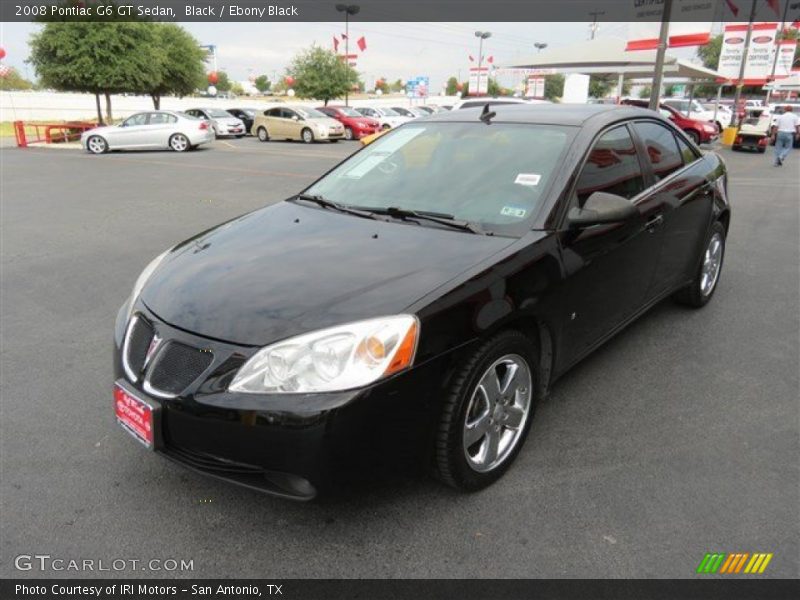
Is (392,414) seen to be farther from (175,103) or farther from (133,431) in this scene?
(175,103)

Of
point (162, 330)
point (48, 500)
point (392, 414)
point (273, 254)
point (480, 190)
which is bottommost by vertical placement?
point (48, 500)

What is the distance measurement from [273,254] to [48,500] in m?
1.45

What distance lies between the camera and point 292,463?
2.10 meters

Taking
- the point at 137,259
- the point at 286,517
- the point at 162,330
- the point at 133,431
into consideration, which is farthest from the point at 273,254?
the point at 137,259

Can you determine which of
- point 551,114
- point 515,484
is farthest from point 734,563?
point 551,114

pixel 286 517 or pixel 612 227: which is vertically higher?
pixel 612 227

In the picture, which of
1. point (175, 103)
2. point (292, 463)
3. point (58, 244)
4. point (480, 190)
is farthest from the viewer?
point (175, 103)

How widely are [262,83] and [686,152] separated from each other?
146m

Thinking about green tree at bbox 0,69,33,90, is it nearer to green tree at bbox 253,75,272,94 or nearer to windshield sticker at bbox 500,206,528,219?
green tree at bbox 253,75,272,94

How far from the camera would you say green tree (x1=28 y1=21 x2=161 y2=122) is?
80.4 feet

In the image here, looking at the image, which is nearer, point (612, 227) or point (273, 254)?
point (273, 254)

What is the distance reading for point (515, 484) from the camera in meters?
2.75

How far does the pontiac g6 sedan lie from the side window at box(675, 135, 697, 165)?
0.57 metres

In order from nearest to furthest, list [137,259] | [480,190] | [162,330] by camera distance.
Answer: [162,330], [480,190], [137,259]
